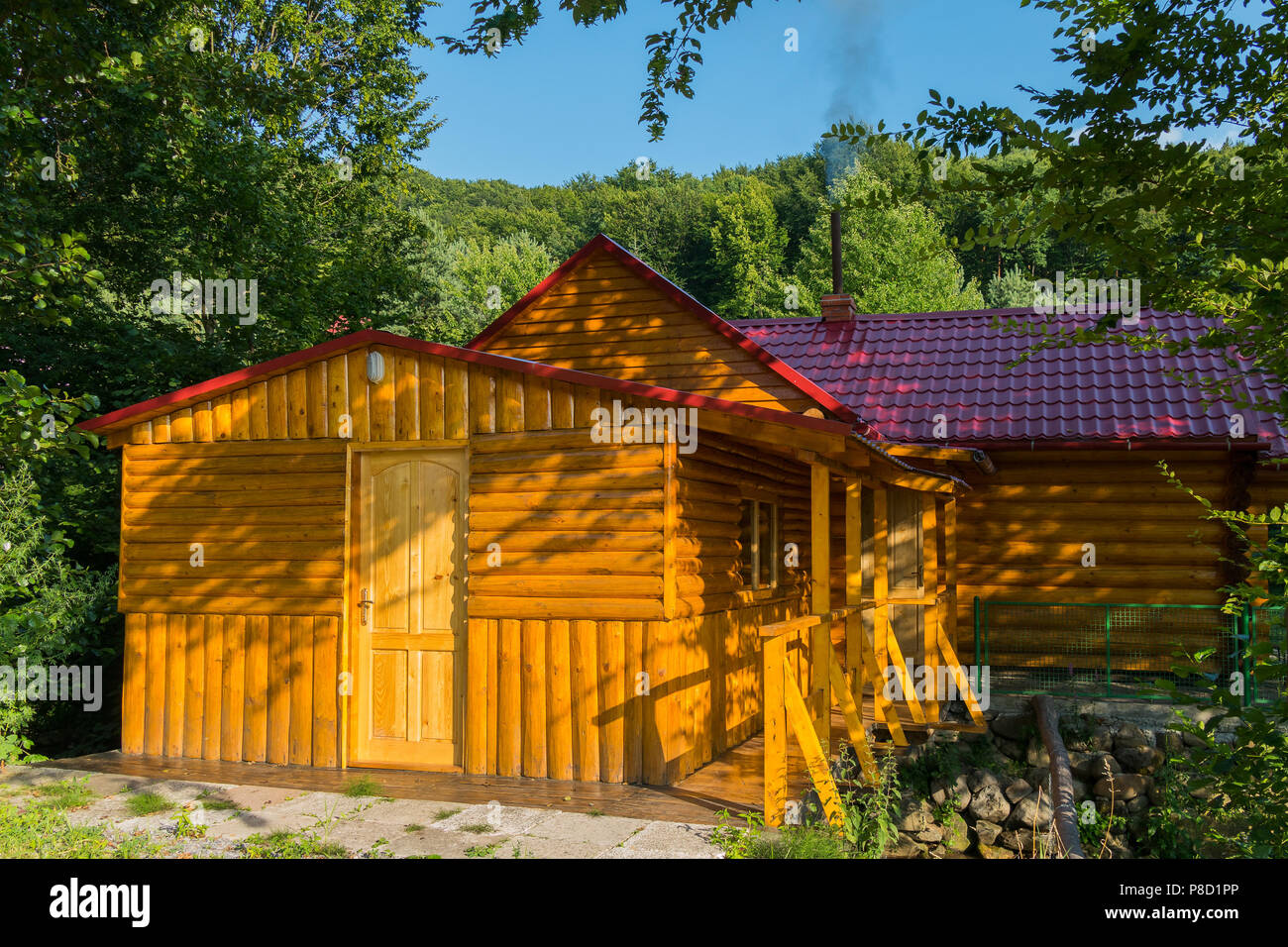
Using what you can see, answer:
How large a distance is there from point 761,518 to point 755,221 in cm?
3808

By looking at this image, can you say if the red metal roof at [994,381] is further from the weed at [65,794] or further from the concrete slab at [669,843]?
the weed at [65,794]

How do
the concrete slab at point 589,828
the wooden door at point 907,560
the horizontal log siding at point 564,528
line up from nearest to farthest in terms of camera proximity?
the concrete slab at point 589,828 < the horizontal log siding at point 564,528 < the wooden door at point 907,560

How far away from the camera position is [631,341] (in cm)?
1371

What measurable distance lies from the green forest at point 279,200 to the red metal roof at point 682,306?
7.09 feet

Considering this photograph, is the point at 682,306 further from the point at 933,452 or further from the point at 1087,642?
the point at 1087,642

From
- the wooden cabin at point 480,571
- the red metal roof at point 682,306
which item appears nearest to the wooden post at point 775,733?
the wooden cabin at point 480,571

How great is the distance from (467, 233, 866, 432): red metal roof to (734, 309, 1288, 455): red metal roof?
5.49 ft

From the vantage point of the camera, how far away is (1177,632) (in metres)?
12.6

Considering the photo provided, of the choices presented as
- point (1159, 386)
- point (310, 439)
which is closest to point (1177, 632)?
point (1159, 386)

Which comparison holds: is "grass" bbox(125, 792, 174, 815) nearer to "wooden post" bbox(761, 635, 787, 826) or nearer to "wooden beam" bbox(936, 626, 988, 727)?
"wooden post" bbox(761, 635, 787, 826)

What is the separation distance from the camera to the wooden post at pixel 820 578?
7.79 metres

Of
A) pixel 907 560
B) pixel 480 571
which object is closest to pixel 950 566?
pixel 907 560

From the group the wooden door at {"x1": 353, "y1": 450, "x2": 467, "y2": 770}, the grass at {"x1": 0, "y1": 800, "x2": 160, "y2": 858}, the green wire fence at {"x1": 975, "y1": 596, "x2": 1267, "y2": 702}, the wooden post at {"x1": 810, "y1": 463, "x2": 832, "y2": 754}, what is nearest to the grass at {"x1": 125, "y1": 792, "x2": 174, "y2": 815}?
the grass at {"x1": 0, "y1": 800, "x2": 160, "y2": 858}

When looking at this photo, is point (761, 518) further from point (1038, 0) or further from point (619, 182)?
point (619, 182)
